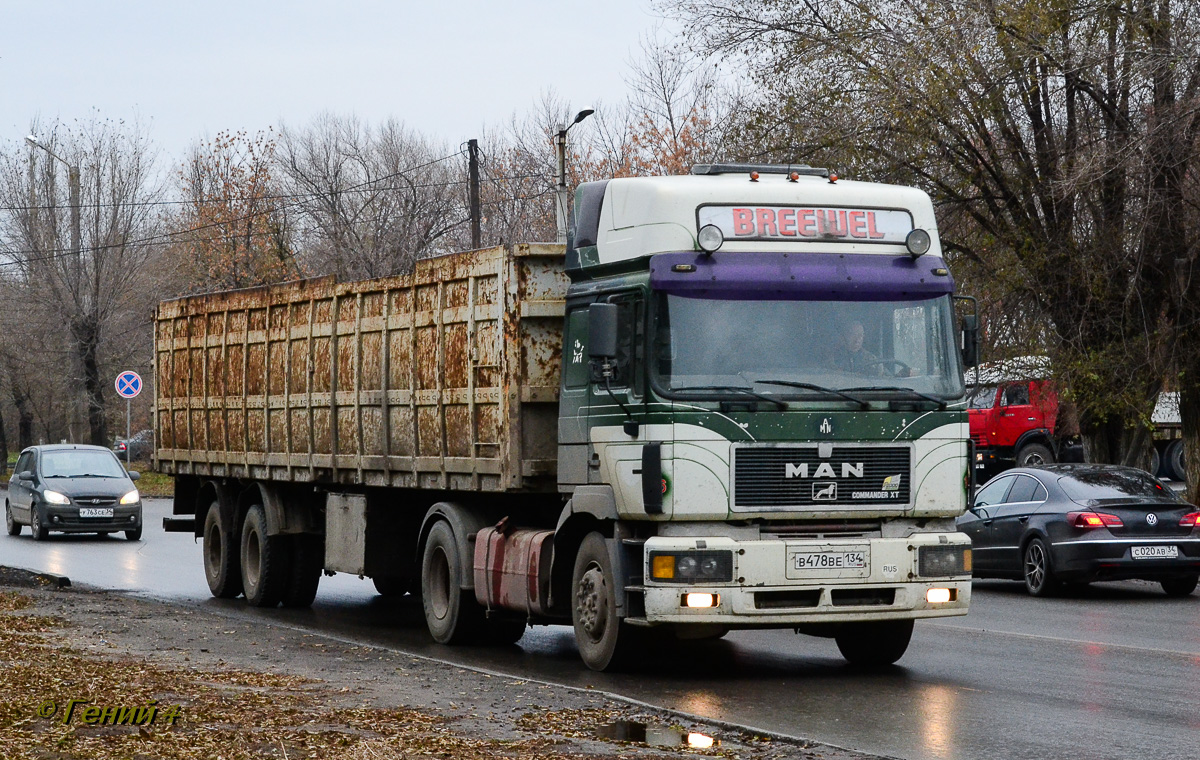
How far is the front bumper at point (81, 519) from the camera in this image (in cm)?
2642

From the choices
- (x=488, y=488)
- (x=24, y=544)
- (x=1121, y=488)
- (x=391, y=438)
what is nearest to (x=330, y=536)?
(x=391, y=438)

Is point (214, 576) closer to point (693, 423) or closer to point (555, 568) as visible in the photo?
point (555, 568)

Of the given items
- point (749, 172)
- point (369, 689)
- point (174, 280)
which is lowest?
point (369, 689)

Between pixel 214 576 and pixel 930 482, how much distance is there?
31.0 ft

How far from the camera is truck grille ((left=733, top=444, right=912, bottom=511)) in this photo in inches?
398

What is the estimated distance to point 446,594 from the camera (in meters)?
12.9

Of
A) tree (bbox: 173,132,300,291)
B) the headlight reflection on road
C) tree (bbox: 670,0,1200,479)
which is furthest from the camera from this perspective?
tree (bbox: 173,132,300,291)

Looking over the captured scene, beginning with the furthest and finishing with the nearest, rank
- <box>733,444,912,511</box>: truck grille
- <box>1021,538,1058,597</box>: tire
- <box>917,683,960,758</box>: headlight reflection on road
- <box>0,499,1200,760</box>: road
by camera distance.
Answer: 1. <box>1021,538,1058,597</box>: tire
2. <box>733,444,912,511</box>: truck grille
3. <box>0,499,1200,760</box>: road
4. <box>917,683,960,758</box>: headlight reflection on road

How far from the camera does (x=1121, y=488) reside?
55.1ft

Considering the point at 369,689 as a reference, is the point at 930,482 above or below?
above

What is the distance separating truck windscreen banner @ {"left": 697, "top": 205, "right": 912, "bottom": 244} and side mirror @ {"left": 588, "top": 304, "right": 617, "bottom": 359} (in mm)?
833

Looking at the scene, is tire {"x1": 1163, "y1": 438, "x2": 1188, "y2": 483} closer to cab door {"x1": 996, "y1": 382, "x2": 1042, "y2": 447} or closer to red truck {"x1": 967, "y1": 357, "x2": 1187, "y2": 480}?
red truck {"x1": 967, "y1": 357, "x2": 1187, "y2": 480}

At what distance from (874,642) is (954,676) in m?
0.79

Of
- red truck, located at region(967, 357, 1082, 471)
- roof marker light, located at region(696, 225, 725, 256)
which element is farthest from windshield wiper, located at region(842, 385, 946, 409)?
red truck, located at region(967, 357, 1082, 471)
